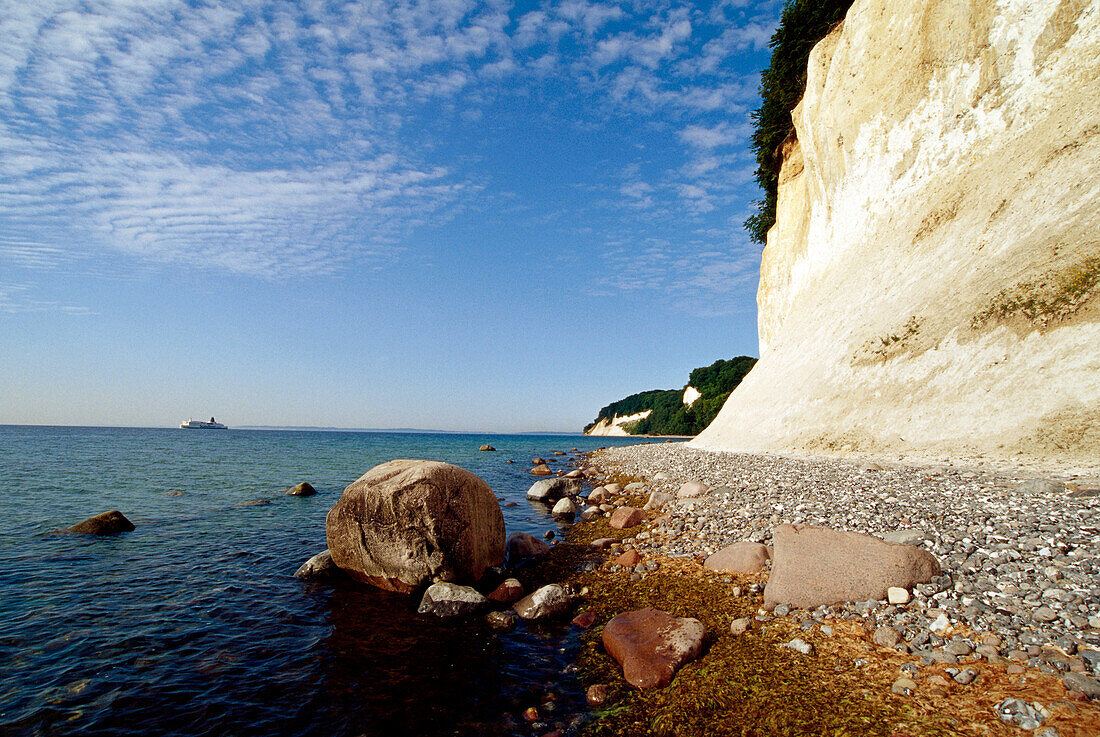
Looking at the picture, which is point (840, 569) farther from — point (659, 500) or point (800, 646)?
point (659, 500)

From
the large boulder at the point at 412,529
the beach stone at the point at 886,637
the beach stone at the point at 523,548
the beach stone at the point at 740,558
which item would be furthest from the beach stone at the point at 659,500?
the beach stone at the point at 886,637

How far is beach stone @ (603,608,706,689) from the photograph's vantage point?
19.0 feet

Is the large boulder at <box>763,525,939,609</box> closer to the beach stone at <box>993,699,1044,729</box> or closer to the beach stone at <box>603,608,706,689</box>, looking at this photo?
the beach stone at <box>603,608,706,689</box>

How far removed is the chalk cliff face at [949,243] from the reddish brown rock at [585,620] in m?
11.7

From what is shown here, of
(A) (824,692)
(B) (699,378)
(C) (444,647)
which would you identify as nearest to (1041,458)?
(A) (824,692)

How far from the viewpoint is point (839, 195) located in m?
23.1

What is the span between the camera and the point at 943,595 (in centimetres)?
581

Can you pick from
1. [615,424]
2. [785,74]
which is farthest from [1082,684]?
[615,424]

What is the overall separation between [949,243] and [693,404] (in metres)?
92.0

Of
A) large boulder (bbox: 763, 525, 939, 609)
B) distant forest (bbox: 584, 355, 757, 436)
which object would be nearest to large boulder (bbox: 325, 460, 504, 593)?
large boulder (bbox: 763, 525, 939, 609)

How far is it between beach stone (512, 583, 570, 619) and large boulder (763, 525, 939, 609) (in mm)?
3279

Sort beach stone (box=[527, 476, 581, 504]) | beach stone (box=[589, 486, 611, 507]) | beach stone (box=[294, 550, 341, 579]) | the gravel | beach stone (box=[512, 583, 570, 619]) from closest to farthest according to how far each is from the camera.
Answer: the gravel, beach stone (box=[512, 583, 570, 619]), beach stone (box=[294, 550, 341, 579]), beach stone (box=[589, 486, 611, 507]), beach stone (box=[527, 476, 581, 504])

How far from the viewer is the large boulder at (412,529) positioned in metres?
9.34

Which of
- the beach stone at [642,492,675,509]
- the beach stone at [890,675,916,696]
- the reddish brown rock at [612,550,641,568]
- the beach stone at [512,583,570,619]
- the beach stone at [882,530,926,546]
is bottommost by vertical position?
the beach stone at [512,583,570,619]
